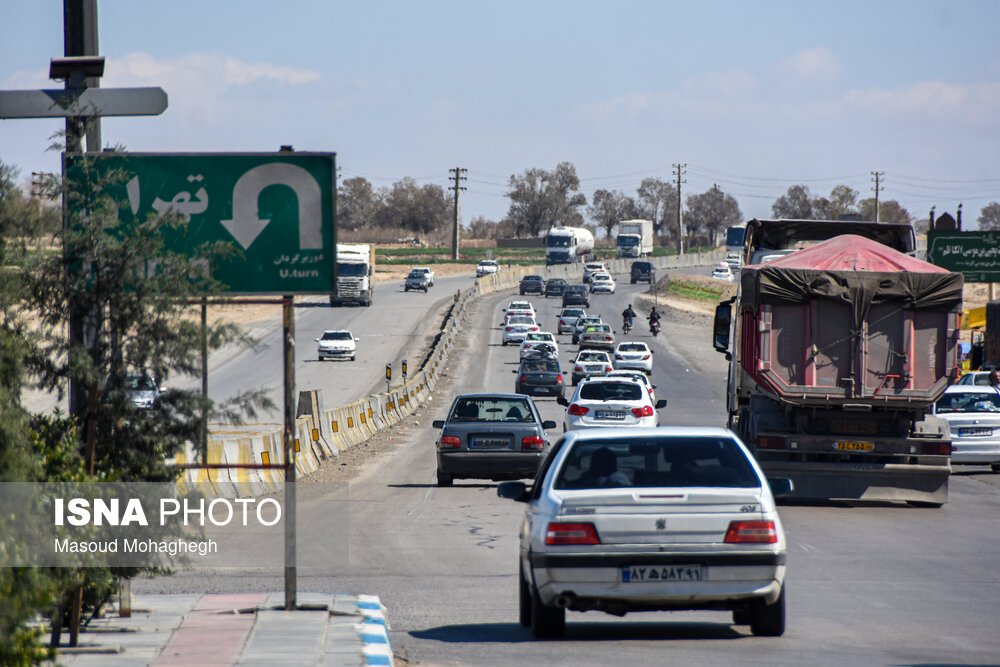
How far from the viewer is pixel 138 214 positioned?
10945 millimetres

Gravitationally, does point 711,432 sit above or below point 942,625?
above

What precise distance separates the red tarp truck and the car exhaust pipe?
11061 mm

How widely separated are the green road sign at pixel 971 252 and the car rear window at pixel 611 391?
3054 centimetres

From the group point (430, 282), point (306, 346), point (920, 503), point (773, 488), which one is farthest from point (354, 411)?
point (430, 282)

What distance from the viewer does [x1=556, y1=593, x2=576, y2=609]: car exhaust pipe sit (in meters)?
9.83

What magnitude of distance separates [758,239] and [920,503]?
18.1 feet

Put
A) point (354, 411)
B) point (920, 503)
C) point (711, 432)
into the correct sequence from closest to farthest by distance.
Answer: point (711, 432) < point (920, 503) < point (354, 411)

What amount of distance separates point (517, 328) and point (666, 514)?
6635 cm

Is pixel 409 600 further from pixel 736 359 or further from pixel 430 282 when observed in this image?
pixel 430 282

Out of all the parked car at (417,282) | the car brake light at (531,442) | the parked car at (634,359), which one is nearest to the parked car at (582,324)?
the parked car at (634,359)

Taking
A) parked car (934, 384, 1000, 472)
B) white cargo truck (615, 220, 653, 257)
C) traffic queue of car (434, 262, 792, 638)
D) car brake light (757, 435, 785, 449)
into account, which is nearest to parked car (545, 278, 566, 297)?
white cargo truck (615, 220, 653, 257)

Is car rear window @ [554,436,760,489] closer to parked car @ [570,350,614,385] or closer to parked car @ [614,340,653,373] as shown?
parked car @ [570,350,614,385]

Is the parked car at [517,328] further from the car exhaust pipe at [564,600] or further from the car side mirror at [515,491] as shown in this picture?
the car exhaust pipe at [564,600]

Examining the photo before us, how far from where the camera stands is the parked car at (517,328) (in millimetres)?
75312
